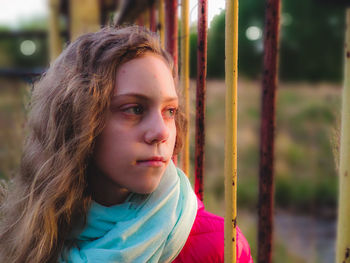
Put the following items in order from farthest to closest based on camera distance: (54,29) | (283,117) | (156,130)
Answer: (283,117)
(54,29)
(156,130)

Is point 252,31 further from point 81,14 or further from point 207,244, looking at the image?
point 81,14

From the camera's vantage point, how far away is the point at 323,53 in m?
15.4

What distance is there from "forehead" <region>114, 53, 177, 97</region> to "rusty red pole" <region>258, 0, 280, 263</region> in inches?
10.4

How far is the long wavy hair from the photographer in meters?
1.04

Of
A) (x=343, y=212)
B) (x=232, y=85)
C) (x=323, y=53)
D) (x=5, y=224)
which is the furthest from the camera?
(x=323, y=53)

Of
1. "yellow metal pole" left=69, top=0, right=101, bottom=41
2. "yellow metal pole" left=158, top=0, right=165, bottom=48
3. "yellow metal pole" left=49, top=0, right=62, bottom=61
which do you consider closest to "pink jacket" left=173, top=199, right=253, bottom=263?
"yellow metal pole" left=158, top=0, right=165, bottom=48

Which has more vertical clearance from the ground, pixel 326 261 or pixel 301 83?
pixel 301 83

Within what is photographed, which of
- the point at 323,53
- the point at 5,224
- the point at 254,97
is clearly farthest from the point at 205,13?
the point at 323,53

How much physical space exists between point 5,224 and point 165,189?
58 centimetres

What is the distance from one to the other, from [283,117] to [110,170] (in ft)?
40.4

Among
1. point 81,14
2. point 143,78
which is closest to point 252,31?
point 143,78

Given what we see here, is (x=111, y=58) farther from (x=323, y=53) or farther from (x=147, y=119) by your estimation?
(x=323, y=53)

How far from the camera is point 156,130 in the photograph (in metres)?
0.99

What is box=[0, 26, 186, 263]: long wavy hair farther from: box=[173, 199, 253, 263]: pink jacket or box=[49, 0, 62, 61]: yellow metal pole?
box=[49, 0, 62, 61]: yellow metal pole
